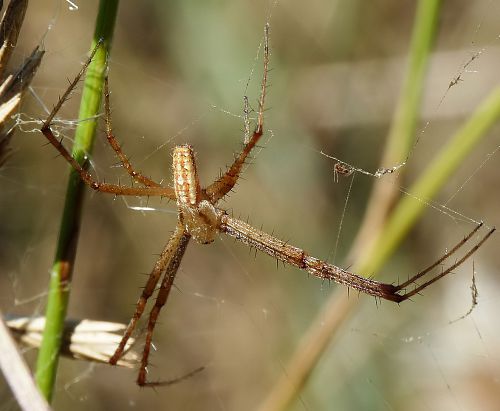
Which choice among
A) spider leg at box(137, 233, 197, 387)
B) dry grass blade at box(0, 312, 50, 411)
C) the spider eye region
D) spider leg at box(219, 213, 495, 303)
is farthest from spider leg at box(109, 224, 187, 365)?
dry grass blade at box(0, 312, 50, 411)

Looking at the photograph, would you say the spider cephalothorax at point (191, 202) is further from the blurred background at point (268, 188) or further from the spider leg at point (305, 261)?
the blurred background at point (268, 188)

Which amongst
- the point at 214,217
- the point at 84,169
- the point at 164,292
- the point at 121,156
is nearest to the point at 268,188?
the point at 164,292

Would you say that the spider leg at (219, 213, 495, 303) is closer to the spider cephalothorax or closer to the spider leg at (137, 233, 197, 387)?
the spider cephalothorax

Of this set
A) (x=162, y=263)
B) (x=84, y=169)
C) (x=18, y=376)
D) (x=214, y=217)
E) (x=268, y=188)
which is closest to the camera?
(x=18, y=376)

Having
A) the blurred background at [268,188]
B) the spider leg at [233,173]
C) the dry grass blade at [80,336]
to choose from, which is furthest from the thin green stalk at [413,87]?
the blurred background at [268,188]

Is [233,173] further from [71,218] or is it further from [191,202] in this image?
[71,218]
